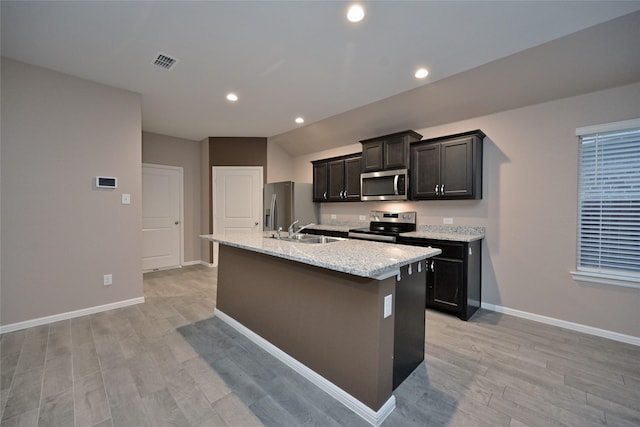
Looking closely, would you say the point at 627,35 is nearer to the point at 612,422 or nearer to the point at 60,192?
the point at 612,422

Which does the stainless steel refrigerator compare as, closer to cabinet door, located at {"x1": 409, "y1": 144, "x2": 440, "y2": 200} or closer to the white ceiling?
the white ceiling

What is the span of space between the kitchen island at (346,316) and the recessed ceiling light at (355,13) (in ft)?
5.86

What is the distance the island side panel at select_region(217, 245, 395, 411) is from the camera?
5.24 ft

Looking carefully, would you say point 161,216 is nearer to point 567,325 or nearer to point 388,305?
point 388,305

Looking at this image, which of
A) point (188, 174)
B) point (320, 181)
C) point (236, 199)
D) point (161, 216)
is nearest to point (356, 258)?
point (320, 181)

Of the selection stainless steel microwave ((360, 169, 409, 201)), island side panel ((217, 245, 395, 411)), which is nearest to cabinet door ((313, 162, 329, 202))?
stainless steel microwave ((360, 169, 409, 201))

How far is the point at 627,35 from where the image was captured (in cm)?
209

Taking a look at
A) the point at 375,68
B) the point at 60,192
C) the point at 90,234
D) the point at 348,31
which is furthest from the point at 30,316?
the point at 375,68

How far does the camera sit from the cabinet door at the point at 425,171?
11.3 ft

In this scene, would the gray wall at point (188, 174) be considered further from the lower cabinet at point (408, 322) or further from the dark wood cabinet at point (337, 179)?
the lower cabinet at point (408, 322)

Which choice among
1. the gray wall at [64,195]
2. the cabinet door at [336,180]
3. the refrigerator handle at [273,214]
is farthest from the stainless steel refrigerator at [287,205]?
the gray wall at [64,195]

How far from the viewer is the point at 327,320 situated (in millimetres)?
1852

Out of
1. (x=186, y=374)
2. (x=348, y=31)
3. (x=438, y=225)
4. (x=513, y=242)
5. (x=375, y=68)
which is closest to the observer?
(x=186, y=374)

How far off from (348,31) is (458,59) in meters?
1.15
